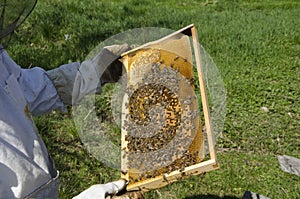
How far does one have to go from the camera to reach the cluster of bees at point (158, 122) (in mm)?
2285

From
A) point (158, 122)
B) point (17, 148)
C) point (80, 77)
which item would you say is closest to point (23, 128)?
point (17, 148)

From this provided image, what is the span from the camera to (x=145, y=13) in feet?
21.1

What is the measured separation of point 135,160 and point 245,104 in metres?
2.41

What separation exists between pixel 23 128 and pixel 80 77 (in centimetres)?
56

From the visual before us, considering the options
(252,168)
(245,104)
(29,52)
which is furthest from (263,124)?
(29,52)

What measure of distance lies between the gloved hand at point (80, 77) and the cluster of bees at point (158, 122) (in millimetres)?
188

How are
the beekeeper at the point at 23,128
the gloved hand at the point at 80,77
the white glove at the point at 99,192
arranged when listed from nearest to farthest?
1. the beekeeper at the point at 23,128
2. the white glove at the point at 99,192
3. the gloved hand at the point at 80,77

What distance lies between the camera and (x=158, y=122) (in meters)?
2.36

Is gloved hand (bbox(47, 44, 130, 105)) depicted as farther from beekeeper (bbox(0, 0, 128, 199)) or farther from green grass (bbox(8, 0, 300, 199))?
green grass (bbox(8, 0, 300, 199))

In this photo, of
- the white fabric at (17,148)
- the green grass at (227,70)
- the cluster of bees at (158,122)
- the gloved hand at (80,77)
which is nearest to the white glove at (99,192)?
the white fabric at (17,148)

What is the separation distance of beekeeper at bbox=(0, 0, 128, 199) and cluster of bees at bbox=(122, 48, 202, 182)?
0.93 ft

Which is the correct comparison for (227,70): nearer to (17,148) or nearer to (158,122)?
(158,122)

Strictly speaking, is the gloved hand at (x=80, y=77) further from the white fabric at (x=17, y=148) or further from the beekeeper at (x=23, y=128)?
the white fabric at (x=17, y=148)

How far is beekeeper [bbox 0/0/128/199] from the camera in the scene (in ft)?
5.59
